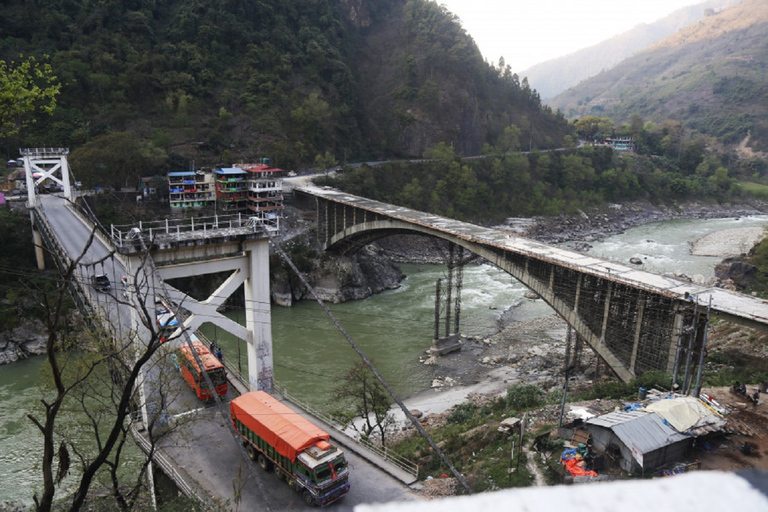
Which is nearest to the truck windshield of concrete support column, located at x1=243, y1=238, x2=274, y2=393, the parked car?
concrete support column, located at x1=243, y1=238, x2=274, y2=393

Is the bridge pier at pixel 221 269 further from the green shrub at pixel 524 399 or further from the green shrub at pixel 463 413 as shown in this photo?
the green shrub at pixel 524 399

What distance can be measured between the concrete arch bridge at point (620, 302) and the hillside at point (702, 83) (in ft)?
260

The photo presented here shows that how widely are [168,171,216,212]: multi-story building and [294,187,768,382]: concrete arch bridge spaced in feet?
59.3

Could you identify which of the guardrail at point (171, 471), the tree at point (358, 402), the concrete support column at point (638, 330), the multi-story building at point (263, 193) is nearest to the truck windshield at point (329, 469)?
the guardrail at point (171, 471)

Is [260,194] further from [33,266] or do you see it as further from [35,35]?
[35,35]

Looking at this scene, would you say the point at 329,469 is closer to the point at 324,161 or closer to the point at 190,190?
the point at 190,190

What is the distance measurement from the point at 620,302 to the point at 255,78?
132ft

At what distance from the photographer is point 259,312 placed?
12688mm

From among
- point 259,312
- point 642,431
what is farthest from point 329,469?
point 642,431

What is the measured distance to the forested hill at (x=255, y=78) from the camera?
39844 mm

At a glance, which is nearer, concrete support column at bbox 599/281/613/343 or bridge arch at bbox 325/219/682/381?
bridge arch at bbox 325/219/682/381

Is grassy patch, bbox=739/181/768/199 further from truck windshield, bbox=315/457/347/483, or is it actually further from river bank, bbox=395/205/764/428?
truck windshield, bbox=315/457/347/483

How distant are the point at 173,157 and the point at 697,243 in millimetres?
44995

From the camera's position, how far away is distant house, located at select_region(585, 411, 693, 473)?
894 cm
